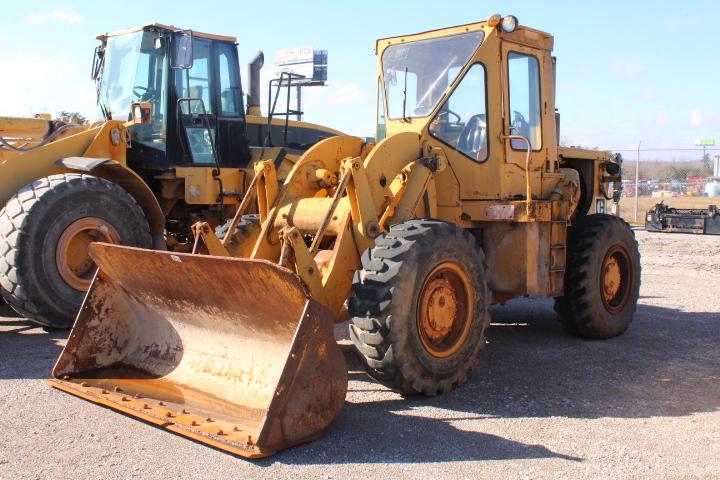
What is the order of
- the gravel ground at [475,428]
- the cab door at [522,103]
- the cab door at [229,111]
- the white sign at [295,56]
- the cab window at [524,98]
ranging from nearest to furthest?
the gravel ground at [475,428], the cab door at [522,103], the cab window at [524,98], the cab door at [229,111], the white sign at [295,56]

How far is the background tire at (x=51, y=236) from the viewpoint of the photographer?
682 cm

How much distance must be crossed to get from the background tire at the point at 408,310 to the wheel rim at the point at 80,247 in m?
3.53

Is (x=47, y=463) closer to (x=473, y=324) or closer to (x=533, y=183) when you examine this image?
(x=473, y=324)

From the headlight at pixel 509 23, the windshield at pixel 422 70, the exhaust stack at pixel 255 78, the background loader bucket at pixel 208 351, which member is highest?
the exhaust stack at pixel 255 78

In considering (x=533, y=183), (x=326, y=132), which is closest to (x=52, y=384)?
(x=533, y=183)

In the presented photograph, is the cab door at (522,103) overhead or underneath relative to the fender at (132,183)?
overhead

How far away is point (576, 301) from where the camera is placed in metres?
7.22

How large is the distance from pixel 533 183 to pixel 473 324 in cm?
198

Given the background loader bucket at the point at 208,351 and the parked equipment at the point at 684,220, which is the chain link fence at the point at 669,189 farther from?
the background loader bucket at the point at 208,351

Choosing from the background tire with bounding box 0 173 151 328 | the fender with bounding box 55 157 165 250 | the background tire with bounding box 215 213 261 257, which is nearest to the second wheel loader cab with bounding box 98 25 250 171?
the fender with bounding box 55 157 165 250

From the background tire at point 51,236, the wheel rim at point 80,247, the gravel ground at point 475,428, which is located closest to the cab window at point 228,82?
the background tire at point 51,236

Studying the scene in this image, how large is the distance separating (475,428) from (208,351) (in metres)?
1.89

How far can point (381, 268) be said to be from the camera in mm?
4914

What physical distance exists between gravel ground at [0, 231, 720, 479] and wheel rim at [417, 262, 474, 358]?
0.39m
